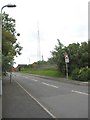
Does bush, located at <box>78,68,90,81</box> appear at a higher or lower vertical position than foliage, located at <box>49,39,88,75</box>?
lower

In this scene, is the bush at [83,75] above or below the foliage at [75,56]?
below

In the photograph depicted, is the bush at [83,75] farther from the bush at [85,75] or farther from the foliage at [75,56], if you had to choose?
the foliage at [75,56]

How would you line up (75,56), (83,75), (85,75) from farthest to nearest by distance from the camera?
(75,56) → (83,75) → (85,75)

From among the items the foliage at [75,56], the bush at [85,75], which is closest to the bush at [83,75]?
the bush at [85,75]

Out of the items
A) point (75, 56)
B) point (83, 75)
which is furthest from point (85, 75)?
point (75, 56)

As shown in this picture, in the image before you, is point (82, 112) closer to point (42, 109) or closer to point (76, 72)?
point (42, 109)

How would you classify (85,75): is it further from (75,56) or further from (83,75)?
(75,56)

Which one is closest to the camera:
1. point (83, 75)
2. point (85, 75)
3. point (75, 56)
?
point (85, 75)

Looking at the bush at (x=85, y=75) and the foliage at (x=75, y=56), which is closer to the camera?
the bush at (x=85, y=75)

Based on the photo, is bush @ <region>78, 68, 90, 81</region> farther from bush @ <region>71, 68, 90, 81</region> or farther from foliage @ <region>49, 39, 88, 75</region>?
foliage @ <region>49, 39, 88, 75</region>

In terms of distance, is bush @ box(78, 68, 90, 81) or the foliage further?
the foliage

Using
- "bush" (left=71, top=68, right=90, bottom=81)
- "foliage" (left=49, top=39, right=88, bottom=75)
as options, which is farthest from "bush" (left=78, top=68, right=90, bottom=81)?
"foliage" (left=49, top=39, right=88, bottom=75)

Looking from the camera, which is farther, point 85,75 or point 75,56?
point 75,56

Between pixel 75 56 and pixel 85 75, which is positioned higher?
pixel 75 56
